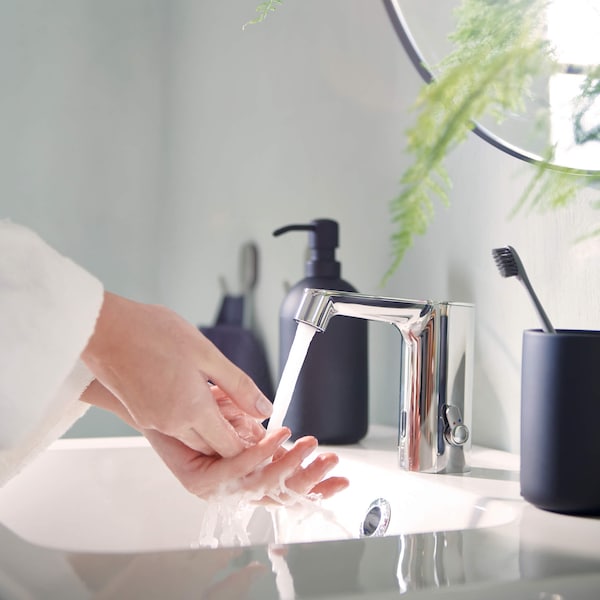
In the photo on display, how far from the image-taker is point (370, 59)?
0.91m

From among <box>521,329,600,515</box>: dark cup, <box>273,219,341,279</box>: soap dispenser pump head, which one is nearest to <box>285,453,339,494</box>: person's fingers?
<box>521,329,600,515</box>: dark cup

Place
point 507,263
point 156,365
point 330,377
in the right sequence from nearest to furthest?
point 156,365, point 507,263, point 330,377

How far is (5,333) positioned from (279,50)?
0.80 m

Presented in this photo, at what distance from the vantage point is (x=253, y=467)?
22.4 inches

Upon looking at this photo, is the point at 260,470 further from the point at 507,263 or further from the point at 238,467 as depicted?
the point at 507,263

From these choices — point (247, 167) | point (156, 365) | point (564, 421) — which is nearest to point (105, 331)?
point (156, 365)

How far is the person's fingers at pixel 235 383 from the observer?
19.9 inches

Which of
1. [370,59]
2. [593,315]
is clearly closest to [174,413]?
[593,315]

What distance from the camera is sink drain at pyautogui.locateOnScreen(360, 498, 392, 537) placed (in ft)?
2.05

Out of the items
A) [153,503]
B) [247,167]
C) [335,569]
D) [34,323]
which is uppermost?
[247,167]

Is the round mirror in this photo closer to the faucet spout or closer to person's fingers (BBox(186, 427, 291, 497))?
the faucet spout

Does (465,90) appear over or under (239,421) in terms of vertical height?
over

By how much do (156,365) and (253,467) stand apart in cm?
14

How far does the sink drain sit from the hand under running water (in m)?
0.05
